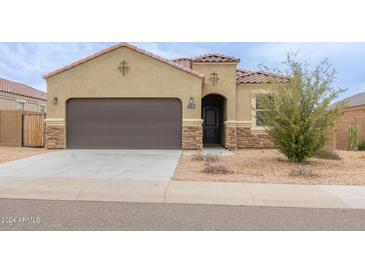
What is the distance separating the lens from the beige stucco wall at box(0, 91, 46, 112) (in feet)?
78.4

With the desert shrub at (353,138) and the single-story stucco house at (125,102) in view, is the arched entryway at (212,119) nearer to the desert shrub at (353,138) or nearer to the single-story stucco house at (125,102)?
the single-story stucco house at (125,102)

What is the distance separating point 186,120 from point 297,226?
10074 millimetres

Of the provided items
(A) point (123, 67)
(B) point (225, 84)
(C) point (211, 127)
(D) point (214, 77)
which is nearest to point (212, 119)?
(C) point (211, 127)

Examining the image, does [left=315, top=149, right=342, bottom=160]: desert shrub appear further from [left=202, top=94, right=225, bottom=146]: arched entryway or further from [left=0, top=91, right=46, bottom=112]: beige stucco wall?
[left=0, top=91, right=46, bottom=112]: beige stucco wall

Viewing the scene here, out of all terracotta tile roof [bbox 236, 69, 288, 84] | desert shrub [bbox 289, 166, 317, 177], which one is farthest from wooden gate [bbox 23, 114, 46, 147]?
desert shrub [bbox 289, 166, 317, 177]

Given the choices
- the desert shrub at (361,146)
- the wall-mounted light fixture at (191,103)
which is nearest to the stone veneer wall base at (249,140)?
the wall-mounted light fixture at (191,103)

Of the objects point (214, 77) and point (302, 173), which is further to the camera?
point (214, 77)

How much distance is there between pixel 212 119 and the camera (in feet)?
61.0

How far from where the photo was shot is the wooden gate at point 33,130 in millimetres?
15729

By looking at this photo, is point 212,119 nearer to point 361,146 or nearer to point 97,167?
point 361,146

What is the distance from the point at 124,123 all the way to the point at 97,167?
5.35 m

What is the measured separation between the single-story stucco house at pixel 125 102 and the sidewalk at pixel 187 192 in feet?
23.5

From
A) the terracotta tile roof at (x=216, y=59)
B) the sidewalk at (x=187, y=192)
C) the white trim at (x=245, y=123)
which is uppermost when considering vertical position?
the terracotta tile roof at (x=216, y=59)
